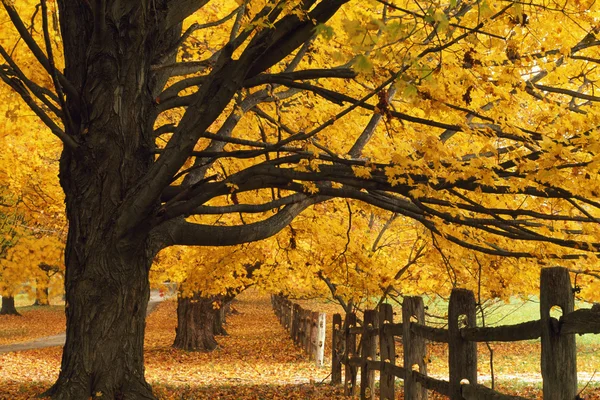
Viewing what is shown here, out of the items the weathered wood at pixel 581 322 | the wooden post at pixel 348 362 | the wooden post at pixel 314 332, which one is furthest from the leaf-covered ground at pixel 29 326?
the weathered wood at pixel 581 322

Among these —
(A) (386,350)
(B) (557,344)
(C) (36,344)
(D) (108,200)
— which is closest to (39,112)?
(D) (108,200)

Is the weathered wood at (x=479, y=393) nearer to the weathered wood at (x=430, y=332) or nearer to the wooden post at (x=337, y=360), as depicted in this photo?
the weathered wood at (x=430, y=332)

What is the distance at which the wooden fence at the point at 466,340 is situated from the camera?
4.36 m

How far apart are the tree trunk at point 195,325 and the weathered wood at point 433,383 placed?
594 inches

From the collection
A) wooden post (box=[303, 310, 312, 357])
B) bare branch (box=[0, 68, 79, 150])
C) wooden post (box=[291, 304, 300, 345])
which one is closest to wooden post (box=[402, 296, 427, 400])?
bare branch (box=[0, 68, 79, 150])

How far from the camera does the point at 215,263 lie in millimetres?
14211

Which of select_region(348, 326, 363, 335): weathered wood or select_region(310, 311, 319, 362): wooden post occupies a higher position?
select_region(348, 326, 363, 335): weathered wood

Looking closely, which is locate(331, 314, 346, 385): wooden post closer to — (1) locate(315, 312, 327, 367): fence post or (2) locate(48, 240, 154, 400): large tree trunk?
(1) locate(315, 312, 327, 367): fence post

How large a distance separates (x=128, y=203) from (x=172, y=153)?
901 mm

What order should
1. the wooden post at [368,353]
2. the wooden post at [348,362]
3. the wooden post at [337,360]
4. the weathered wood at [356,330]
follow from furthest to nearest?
the wooden post at [337,360], the weathered wood at [356,330], the wooden post at [348,362], the wooden post at [368,353]

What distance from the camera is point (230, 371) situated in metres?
17.8

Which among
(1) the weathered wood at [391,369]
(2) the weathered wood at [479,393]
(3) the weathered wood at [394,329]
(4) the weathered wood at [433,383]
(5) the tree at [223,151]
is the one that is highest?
(5) the tree at [223,151]

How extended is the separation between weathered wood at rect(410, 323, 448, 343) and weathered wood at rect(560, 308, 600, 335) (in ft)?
7.74

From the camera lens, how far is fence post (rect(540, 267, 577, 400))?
171 inches
